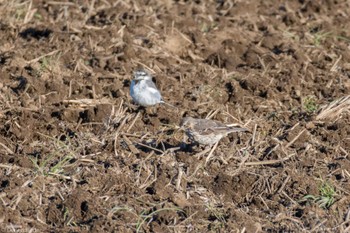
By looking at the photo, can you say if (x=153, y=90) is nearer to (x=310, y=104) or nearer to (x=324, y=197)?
(x=310, y=104)

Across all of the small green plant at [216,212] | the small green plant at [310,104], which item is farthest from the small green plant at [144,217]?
the small green plant at [310,104]

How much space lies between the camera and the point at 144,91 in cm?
1073

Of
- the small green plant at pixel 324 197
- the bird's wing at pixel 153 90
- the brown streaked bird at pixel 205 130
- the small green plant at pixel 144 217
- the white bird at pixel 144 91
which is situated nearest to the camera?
the small green plant at pixel 144 217

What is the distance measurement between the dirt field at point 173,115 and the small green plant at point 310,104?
0.03 meters

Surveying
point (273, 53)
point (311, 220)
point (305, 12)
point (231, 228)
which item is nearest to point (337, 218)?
point (311, 220)

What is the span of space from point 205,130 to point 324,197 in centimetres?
164

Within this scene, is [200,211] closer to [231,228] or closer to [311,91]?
[231,228]

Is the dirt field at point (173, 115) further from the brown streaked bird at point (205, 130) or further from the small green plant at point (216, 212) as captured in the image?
the brown streaked bird at point (205, 130)

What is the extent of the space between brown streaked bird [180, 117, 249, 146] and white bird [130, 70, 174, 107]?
862 millimetres

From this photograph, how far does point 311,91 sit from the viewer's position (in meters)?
12.0

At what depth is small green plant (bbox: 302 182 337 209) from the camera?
9.07 m

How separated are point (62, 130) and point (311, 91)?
12.3ft

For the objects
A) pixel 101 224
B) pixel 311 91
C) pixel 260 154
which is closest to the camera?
pixel 101 224

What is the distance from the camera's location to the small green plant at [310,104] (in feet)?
37.4
